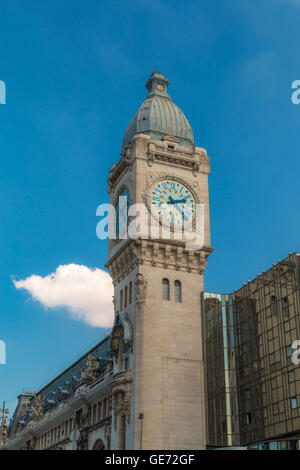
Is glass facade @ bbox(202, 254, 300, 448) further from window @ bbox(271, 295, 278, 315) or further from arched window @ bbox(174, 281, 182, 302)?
arched window @ bbox(174, 281, 182, 302)

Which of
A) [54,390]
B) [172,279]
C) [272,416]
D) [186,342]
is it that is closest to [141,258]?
[172,279]

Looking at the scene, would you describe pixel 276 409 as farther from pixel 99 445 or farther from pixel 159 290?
pixel 99 445

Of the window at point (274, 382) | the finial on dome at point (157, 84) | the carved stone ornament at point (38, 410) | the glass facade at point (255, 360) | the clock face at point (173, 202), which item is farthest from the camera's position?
the carved stone ornament at point (38, 410)

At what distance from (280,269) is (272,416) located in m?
14.3

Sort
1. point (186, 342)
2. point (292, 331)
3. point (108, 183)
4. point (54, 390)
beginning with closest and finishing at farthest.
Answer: point (292, 331), point (186, 342), point (108, 183), point (54, 390)

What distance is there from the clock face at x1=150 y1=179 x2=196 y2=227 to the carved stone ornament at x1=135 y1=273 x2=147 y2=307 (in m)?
7.58

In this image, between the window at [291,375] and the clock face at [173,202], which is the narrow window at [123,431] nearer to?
the window at [291,375]

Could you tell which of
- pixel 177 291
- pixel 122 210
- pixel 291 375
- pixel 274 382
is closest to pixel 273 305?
pixel 274 382

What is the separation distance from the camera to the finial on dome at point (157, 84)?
93.1 meters

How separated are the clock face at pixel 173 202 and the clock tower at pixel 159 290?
13cm

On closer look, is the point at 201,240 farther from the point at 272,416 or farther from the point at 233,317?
the point at 272,416

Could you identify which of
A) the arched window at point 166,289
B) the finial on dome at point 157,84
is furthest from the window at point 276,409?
the finial on dome at point 157,84

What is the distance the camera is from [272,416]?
66312mm

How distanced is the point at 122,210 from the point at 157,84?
70.4 feet
